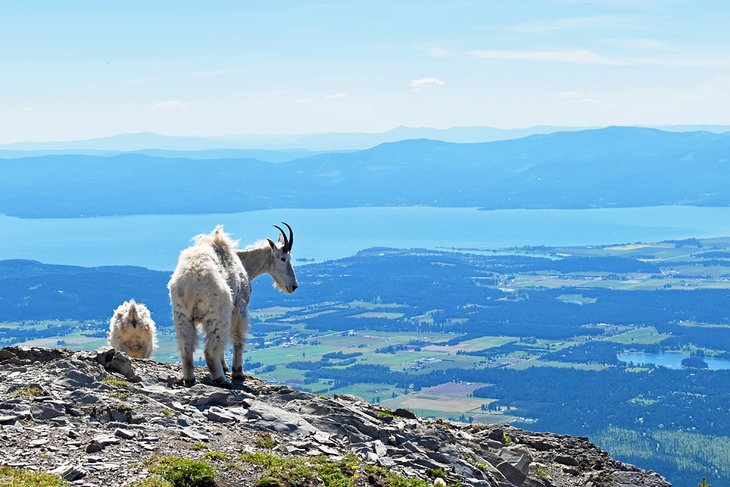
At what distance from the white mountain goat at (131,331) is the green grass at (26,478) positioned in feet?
30.3

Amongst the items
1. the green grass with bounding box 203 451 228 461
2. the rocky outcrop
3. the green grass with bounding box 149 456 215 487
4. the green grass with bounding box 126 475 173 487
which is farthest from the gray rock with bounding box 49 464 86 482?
the green grass with bounding box 203 451 228 461

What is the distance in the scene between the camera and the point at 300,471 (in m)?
10.3

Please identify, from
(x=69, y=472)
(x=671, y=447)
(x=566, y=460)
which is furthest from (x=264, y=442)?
(x=671, y=447)

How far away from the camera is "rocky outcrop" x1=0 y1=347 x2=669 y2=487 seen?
10.2 metres

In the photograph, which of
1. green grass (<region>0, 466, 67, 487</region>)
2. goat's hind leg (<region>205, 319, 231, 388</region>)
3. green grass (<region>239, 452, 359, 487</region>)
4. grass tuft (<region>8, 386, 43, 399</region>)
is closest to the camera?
green grass (<region>0, 466, 67, 487</region>)

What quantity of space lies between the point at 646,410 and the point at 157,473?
119 m

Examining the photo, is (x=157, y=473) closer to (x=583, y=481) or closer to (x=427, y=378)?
(x=583, y=481)

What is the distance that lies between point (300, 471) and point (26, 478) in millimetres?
2754

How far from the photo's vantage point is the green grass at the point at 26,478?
898cm

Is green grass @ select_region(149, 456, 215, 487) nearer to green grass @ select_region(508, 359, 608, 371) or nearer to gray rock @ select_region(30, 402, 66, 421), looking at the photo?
gray rock @ select_region(30, 402, 66, 421)

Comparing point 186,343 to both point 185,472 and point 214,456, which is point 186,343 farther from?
point 185,472

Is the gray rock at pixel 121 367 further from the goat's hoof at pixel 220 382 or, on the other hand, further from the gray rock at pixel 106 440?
the gray rock at pixel 106 440

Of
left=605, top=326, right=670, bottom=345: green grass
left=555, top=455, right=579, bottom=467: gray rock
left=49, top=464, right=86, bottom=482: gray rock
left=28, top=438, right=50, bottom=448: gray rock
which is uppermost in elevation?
left=28, top=438, right=50, bottom=448: gray rock

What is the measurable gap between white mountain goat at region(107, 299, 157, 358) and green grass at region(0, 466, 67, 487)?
9.23 m
